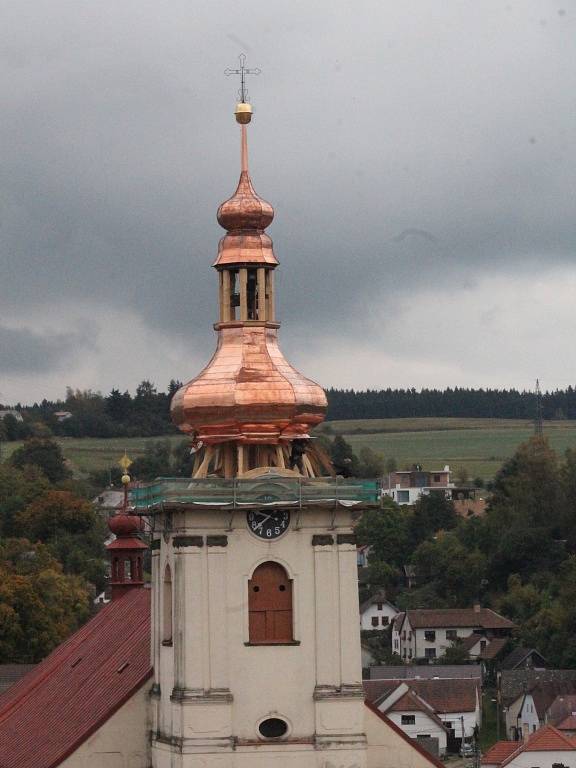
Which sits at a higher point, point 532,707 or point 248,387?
point 248,387

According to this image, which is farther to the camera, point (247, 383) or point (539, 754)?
point (539, 754)

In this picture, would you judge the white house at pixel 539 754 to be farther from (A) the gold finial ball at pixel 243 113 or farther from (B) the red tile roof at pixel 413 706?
(A) the gold finial ball at pixel 243 113

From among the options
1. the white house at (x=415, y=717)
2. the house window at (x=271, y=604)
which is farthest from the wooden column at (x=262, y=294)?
the white house at (x=415, y=717)

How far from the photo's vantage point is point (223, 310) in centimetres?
5538

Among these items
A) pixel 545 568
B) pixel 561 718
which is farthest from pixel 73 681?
pixel 545 568

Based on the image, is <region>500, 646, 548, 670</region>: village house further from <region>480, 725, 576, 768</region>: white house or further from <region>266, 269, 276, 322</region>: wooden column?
<region>266, 269, 276, 322</region>: wooden column

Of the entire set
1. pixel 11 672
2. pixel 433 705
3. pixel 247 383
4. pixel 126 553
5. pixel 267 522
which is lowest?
pixel 433 705

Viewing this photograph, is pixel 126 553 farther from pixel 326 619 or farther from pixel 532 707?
pixel 532 707

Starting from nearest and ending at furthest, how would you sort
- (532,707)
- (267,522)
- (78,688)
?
(267,522)
(78,688)
(532,707)

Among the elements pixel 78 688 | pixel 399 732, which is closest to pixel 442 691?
pixel 78 688

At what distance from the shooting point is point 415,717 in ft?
382

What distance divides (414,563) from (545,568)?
13102mm

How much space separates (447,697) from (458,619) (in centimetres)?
2962

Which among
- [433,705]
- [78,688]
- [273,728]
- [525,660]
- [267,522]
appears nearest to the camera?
[267,522]
